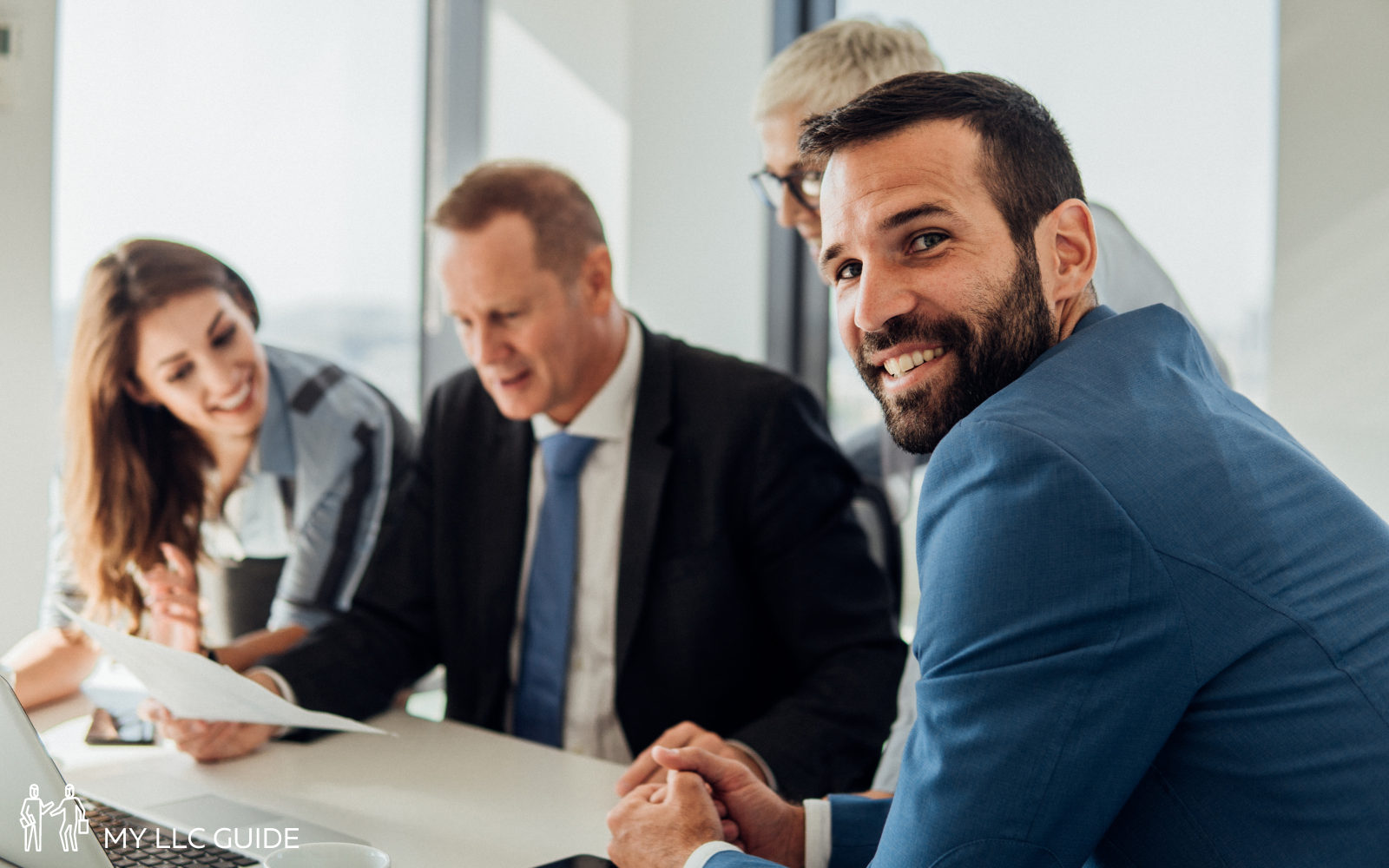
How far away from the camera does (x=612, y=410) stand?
197 centimetres

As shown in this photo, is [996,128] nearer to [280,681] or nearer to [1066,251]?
[1066,251]

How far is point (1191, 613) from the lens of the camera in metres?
0.77

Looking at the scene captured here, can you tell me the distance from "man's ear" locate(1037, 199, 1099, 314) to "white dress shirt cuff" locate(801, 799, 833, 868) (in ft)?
1.94

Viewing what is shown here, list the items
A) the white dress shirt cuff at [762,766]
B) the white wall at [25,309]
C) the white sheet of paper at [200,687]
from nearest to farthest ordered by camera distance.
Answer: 1. the white sheet of paper at [200,687]
2. the white dress shirt cuff at [762,766]
3. the white wall at [25,309]

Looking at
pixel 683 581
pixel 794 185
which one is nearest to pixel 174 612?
pixel 683 581

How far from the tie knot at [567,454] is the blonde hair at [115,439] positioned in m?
0.71

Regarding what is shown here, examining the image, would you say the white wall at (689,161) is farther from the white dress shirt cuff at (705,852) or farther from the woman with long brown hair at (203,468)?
the white dress shirt cuff at (705,852)

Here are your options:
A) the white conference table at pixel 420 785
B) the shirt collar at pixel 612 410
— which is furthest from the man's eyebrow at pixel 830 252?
the shirt collar at pixel 612 410

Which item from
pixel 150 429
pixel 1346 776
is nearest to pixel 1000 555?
pixel 1346 776

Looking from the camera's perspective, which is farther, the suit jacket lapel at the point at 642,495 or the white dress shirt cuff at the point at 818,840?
the suit jacket lapel at the point at 642,495

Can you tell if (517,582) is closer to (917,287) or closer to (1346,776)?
(917,287)

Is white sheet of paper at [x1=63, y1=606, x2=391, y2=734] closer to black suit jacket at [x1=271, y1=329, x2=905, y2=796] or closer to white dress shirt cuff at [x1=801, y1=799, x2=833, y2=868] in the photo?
black suit jacket at [x1=271, y1=329, x2=905, y2=796]

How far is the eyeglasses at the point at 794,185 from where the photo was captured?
1765 millimetres

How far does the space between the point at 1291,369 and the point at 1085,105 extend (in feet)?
3.44
